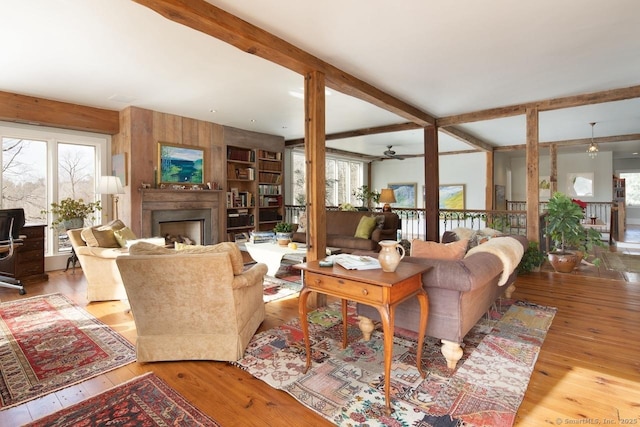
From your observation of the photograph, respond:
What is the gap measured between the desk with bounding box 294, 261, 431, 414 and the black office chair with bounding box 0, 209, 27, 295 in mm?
4000

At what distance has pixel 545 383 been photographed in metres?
2.10

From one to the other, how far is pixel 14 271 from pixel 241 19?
4.41 meters

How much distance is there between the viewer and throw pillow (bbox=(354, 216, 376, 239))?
568 cm

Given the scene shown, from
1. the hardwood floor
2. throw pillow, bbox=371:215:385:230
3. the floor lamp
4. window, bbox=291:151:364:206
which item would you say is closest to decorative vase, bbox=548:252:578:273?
the hardwood floor

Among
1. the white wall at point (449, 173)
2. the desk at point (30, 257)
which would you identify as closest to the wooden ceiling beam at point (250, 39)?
the desk at point (30, 257)

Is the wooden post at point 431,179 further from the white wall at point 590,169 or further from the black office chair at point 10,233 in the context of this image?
the white wall at point 590,169

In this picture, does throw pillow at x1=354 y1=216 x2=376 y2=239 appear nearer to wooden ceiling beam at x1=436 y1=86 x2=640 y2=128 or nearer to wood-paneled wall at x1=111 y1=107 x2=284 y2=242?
wooden ceiling beam at x1=436 y1=86 x2=640 y2=128

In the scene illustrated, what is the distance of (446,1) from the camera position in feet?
8.56

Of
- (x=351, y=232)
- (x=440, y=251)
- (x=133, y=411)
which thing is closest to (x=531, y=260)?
(x=351, y=232)

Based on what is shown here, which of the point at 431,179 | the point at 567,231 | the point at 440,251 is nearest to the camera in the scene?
the point at 440,251

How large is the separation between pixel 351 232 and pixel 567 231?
3268mm

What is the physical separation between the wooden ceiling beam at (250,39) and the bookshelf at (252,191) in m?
3.78

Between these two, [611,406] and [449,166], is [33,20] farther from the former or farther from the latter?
[449,166]

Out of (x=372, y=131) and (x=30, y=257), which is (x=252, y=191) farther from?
(x=30, y=257)
